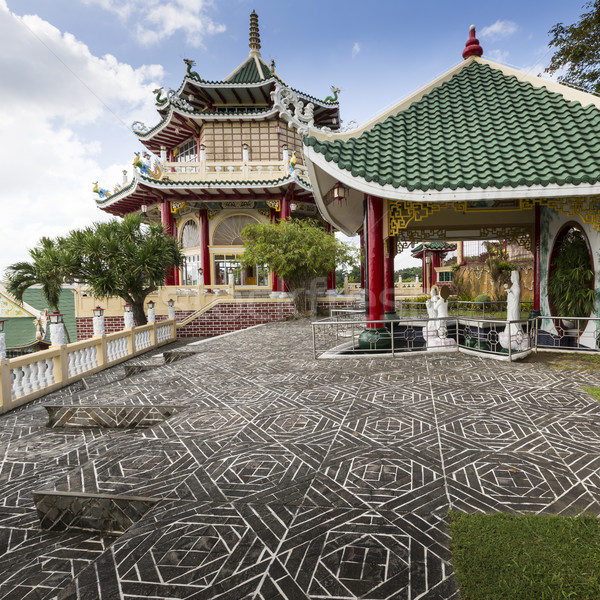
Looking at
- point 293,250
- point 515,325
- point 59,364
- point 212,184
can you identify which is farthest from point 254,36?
point 515,325

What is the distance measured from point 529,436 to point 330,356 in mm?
4664

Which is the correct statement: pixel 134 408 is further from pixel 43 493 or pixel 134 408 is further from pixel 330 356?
pixel 330 356

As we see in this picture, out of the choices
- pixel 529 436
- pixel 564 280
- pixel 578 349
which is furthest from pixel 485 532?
pixel 564 280

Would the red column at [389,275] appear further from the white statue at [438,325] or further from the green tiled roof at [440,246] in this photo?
the green tiled roof at [440,246]

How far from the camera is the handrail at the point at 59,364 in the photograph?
682 cm

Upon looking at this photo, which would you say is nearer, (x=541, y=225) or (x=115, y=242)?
(x=541, y=225)

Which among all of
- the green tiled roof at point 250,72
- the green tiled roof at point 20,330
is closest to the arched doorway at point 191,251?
the green tiled roof at point 20,330

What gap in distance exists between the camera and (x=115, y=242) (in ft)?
45.8

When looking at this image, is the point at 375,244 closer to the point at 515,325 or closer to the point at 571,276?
the point at 515,325

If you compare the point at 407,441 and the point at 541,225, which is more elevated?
the point at 541,225

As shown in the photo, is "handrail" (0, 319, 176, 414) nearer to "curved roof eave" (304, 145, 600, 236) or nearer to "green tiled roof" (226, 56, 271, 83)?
"curved roof eave" (304, 145, 600, 236)

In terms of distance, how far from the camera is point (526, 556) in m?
2.07

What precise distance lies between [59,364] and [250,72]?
72.3ft

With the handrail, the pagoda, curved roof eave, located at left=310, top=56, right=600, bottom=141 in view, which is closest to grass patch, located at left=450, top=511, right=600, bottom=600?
curved roof eave, located at left=310, top=56, right=600, bottom=141
